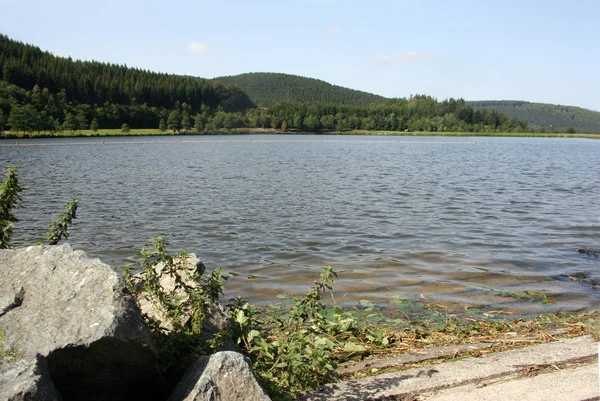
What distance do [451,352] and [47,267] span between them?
4.93m

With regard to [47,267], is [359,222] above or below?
below

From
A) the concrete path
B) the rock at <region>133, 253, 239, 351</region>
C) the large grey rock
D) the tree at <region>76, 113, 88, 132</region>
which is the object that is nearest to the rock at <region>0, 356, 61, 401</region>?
the large grey rock

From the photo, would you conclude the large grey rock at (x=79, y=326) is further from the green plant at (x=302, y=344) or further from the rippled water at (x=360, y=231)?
the rippled water at (x=360, y=231)

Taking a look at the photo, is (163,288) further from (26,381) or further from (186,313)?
(26,381)

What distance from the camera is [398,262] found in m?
13.5

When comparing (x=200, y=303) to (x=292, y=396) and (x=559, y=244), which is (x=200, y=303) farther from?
(x=559, y=244)

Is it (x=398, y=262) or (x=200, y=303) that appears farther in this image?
(x=398, y=262)

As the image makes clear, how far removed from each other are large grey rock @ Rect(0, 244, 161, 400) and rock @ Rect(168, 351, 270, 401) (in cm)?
48

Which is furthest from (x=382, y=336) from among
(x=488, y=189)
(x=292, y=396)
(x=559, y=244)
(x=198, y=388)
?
(x=488, y=189)

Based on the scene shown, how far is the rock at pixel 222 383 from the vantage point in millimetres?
4215

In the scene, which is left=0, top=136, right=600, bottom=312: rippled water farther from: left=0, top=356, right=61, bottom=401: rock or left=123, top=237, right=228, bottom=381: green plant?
left=0, top=356, right=61, bottom=401: rock

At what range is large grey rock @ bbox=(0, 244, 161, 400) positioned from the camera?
404 centimetres

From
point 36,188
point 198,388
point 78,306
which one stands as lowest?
point 36,188

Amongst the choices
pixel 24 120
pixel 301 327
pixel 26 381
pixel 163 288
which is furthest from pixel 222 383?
pixel 24 120
